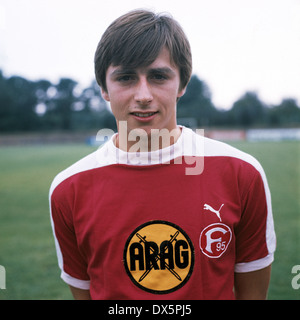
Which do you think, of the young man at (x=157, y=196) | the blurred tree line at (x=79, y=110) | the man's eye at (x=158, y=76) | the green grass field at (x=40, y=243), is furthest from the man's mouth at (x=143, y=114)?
the blurred tree line at (x=79, y=110)

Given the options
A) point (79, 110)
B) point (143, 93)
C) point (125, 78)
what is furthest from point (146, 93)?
point (79, 110)

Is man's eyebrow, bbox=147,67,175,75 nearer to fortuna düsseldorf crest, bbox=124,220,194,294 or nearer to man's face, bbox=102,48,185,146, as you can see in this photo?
man's face, bbox=102,48,185,146

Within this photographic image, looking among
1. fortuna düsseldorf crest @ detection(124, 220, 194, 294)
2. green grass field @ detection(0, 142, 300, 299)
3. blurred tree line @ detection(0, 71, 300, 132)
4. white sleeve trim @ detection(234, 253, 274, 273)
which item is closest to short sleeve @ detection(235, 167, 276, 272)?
white sleeve trim @ detection(234, 253, 274, 273)

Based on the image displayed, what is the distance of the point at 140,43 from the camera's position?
1524 mm

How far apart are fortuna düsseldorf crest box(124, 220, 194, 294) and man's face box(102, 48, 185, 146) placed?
0.44 m

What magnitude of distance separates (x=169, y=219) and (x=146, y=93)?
1.80ft

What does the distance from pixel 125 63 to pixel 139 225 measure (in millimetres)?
703

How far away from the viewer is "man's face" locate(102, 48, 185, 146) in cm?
150

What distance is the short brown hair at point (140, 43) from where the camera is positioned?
1520 millimetres

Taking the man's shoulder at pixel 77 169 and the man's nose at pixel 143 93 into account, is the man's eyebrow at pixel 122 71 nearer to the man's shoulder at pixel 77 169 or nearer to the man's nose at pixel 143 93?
the man's nose at pixel 143 93

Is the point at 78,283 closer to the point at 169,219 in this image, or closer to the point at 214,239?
A: the point at 169,219
